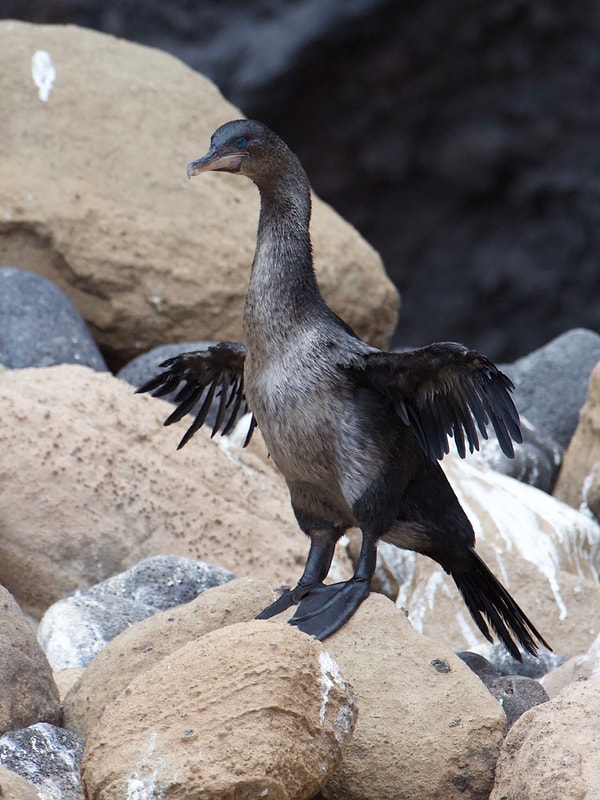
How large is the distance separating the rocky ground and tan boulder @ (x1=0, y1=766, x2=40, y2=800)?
1 centimetres

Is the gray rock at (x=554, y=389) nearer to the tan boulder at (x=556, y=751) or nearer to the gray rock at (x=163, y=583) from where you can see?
the gray rock at (x=163, y=583)

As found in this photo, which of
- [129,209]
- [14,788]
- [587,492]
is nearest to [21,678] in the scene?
[14,788]

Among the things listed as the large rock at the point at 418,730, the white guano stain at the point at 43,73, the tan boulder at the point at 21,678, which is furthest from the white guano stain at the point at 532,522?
the white guano stain at the point at 43,73

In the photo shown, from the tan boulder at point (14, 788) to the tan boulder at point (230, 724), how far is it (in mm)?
154

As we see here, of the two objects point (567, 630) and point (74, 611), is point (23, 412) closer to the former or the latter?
point (74, 611)

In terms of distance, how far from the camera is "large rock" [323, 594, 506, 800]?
3445 mm

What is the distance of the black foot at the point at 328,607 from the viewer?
3.83 m

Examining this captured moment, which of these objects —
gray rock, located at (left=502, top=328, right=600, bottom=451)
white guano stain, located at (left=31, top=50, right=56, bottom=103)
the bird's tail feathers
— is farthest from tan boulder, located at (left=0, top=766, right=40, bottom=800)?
white guano stain, located at (left=31, top=50, right=56, bottom=103)

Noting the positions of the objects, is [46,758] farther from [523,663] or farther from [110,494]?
[110,494]

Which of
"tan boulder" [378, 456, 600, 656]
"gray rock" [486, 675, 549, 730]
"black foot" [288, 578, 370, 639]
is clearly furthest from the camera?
"tan boulder" [378, 456, 600, 656]

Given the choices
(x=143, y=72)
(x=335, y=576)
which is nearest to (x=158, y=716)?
(x=335, y=576)

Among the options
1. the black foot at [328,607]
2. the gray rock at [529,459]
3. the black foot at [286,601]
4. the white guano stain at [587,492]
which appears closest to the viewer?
the black foot at [328,607]

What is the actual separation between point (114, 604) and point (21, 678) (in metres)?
0.96

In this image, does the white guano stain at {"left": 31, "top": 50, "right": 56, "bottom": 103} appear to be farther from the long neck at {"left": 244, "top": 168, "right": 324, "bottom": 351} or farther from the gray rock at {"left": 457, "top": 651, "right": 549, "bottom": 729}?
the gray rock at {"left": 457, "top": 651, "right": 549, "bottom": 729}
